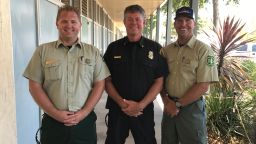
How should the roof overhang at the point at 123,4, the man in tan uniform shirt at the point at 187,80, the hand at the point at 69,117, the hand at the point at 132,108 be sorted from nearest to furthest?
1. the hand at the point at 69,117
2. the hand at the point at 132,108
3. the man in tan uniform shirt at the point at 187,80
4. the roof overhang at the point at 123,4

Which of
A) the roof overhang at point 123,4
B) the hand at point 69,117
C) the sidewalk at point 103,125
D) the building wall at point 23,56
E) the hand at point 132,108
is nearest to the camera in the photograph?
the hand at point 69,117

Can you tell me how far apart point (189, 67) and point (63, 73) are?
1001 mm

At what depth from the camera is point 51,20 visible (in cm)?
370

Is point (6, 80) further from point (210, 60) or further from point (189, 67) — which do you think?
point (210, 60)

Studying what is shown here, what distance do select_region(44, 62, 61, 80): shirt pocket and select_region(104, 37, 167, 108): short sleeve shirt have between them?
1.46ft

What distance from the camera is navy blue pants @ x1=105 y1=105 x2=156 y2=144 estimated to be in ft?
7.38

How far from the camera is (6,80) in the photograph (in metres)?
1.35

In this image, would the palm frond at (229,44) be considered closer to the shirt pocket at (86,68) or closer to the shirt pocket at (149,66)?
the shirt pocket at (149,66)

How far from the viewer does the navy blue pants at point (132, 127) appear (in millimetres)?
2248

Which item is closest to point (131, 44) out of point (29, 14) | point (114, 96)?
point (114, 96)

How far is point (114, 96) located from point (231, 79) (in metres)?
2.57

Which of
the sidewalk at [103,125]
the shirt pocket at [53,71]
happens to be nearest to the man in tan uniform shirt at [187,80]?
the shirt pocket at [53,71]

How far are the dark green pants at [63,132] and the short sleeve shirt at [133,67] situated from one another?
390mm

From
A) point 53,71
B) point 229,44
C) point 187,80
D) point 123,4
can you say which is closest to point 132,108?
point 187,80
